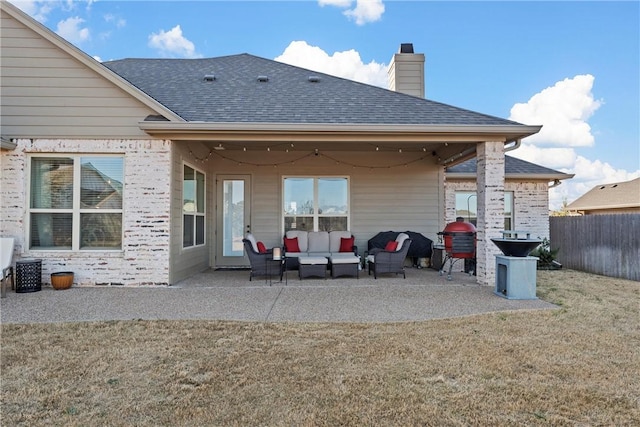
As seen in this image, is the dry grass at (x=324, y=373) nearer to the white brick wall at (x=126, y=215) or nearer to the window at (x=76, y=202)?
the white brick wall at (x=126, y=215)

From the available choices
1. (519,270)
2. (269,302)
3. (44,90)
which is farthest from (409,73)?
(44,90)

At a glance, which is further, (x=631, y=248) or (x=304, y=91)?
(x=304, y=91)

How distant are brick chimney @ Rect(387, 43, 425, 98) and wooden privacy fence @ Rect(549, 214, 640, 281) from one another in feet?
18.4

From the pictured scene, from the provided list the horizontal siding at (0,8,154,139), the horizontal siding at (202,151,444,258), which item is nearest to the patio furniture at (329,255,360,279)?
the horizontal siding at (202,151,444,258)

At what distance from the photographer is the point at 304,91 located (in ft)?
29.7

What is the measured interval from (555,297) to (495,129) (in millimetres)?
3048

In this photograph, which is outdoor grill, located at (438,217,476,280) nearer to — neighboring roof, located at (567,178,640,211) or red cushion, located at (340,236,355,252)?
red cushion, located at (340,236,355,252)

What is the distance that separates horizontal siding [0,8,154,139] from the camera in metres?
6.71

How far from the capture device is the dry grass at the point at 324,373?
2.51 metres

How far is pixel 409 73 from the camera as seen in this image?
11.1m

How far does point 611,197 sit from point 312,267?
1634 centimetres

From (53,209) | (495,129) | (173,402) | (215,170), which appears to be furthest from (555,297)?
(53,209)

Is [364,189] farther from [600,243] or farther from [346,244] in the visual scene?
[600,243]

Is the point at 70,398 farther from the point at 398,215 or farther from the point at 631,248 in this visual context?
the point at 631,248
